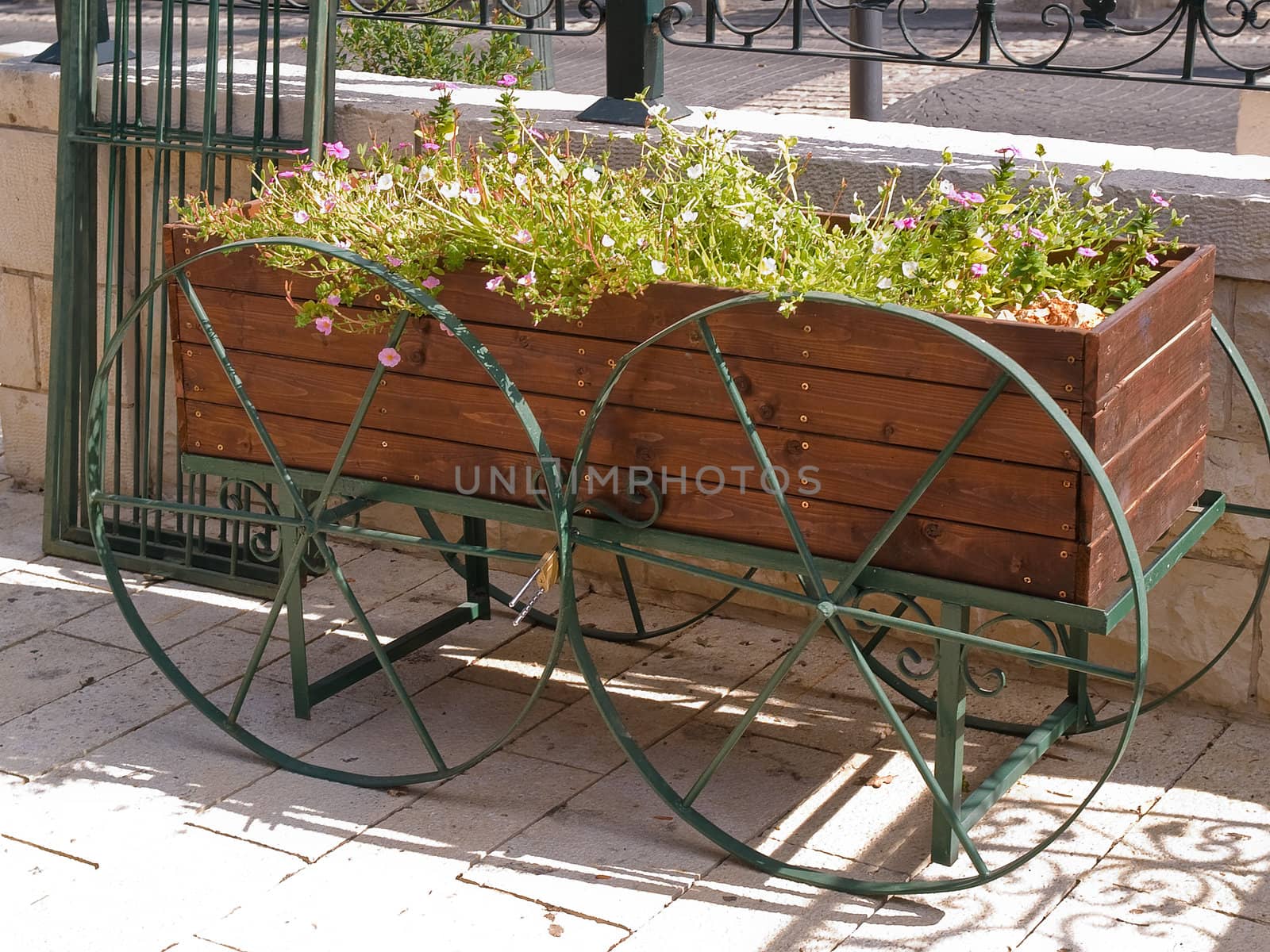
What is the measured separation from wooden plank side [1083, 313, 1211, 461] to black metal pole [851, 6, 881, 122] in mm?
3748

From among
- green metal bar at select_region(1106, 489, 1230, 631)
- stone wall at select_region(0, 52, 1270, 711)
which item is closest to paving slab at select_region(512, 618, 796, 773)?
stone wall at select_region(0, 52, 1270, 711)

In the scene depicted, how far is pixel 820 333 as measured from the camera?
262 cm

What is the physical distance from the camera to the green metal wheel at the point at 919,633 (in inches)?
97.3

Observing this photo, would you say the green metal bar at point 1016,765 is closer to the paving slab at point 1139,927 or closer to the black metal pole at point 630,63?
the paving slab at point 1139,927

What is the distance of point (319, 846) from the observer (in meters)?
3.02

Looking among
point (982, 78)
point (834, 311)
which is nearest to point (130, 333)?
point (834, 311)

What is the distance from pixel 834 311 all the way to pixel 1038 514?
46 cm

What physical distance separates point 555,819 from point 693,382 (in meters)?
0.93

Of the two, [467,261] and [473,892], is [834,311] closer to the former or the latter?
[467,261]

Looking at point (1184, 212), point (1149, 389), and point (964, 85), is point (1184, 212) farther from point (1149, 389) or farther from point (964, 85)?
point (964, 85)

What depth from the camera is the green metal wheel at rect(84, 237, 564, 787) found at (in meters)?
2.89

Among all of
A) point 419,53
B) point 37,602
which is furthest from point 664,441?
point 419,53

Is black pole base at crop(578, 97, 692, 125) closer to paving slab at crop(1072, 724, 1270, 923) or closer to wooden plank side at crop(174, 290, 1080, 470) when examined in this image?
wooden plank side at crop(174, 290, 1080, 470)

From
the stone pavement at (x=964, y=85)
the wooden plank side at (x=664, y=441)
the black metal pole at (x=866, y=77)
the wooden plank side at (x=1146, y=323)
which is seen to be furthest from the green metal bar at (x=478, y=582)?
the stone pavement at (x=964, y=85)
